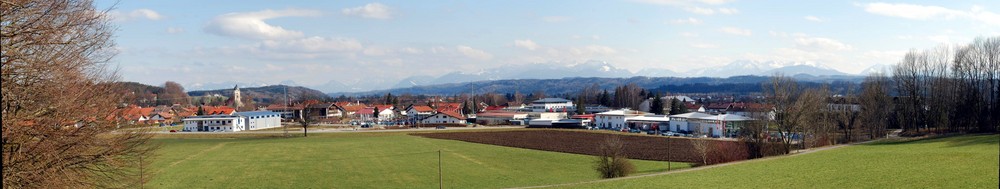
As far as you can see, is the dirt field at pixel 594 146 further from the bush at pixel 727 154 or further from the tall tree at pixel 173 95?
the tall tree at pixel 173 95

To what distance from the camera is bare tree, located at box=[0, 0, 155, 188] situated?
433 inches

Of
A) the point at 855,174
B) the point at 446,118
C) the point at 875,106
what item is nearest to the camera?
the point at 855,174

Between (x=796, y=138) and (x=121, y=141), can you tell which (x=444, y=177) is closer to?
(x=121, y=141)

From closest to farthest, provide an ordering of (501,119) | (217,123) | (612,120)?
(217,123), (612,120), (501,119)

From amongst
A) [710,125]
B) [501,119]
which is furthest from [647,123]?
[501,119]

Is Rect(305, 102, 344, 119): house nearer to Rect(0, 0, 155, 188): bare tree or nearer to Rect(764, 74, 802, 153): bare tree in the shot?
Rect(764, 74, 802, 153): bare tree

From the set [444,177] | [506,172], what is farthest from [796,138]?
[444,177]

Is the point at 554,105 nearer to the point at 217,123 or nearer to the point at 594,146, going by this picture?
the point at 217,123

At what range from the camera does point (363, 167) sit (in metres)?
36.3

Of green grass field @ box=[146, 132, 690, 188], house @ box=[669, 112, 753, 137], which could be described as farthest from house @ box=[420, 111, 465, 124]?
green grass field @ box=[146, 132, 690, 188]

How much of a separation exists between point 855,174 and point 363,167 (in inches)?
1010

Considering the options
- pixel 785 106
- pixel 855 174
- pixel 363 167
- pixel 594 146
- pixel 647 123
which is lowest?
pixel 594 146

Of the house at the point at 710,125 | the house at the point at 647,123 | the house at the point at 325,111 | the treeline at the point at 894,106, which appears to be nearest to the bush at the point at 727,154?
the treeline at the point at 894,106

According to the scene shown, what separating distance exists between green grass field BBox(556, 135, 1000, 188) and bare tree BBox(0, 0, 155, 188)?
16521 mm
